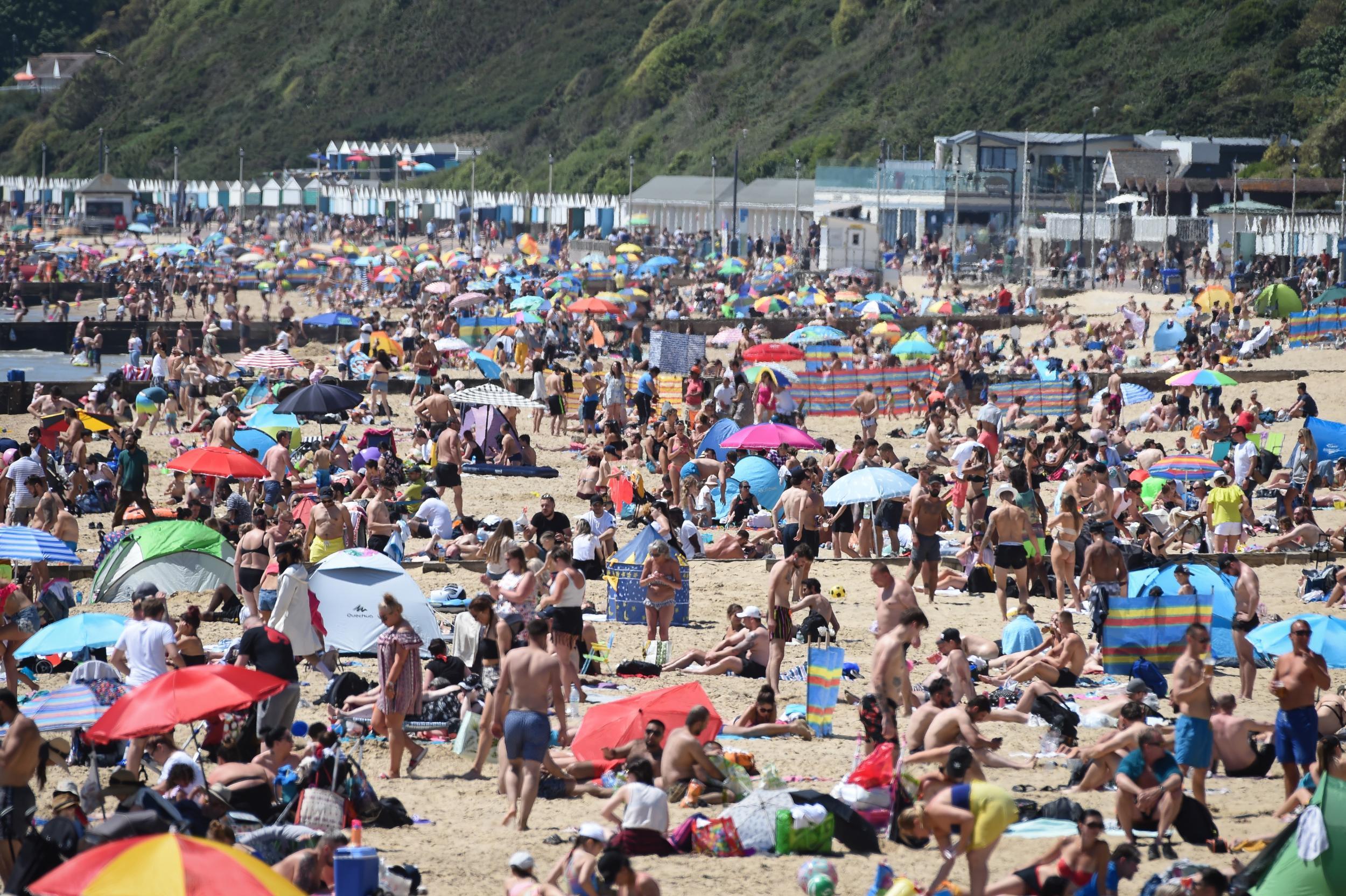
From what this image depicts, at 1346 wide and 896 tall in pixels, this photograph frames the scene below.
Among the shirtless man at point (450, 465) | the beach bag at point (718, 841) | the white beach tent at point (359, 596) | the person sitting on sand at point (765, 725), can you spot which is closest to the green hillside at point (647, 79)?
the shirtless man at point (450, 465)

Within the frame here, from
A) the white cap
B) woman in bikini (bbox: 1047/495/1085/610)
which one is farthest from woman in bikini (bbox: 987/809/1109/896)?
A: woman in bikini (bbox: 1047/495/1085/610)

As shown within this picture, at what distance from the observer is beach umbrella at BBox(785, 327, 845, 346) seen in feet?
88.1

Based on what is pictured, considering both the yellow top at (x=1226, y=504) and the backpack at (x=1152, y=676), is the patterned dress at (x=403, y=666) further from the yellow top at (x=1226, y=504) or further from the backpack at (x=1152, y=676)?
the yellow top at (x=1226, y=504)

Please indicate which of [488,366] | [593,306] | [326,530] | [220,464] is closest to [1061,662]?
[326,530]

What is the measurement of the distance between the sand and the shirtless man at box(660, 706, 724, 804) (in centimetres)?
11

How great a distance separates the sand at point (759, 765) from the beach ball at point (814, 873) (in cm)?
8

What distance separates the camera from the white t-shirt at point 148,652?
909 cm

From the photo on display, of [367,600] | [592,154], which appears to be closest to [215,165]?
[592,154]

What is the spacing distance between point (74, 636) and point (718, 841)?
4.05 metres

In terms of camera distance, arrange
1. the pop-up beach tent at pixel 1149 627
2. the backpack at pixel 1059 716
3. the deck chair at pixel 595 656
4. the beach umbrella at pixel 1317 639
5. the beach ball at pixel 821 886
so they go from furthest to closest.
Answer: the deck chair at pixel 595 656
the pop-up beach tent at pixel 1149 627
the beach umbrella at pixel 1317 639
the backpack at pixel 1059 716
the beach ball at pixel 821 886

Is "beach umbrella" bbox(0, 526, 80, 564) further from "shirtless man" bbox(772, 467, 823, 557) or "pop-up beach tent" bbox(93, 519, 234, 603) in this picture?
"shirtless man" bbox(772, 467, 823, 557)

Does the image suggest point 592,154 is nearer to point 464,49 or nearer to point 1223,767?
point 464,49

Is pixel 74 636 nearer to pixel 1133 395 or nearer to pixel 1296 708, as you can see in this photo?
pixel 1296 708

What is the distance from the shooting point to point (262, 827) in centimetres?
729
